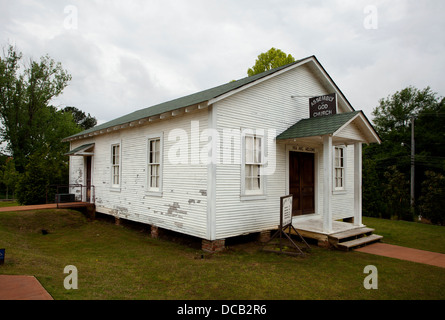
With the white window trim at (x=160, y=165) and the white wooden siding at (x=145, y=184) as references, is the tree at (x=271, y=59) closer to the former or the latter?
the white wooden siding at (x=145, y=184)

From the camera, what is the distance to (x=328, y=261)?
6.80 meters

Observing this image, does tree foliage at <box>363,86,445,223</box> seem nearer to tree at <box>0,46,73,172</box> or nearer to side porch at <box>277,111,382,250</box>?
side porch at <box>277,111,382,250</box>

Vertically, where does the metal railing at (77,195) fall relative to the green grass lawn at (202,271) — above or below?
above

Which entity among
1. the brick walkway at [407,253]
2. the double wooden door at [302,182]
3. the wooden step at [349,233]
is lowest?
the brick walkway at [407,253]

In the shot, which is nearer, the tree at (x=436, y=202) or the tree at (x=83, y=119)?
the tree at (x=436, y=202)

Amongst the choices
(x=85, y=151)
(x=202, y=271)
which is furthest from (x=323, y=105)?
(x=85, y=151)

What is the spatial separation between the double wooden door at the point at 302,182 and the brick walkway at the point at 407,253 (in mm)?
2336

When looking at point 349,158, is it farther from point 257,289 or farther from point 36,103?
point 36,103

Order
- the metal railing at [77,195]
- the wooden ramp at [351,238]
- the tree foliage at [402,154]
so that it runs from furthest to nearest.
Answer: the tree foliage at [402,154] < the metal railing at [77,195] < the wooden ramp at [351,238]

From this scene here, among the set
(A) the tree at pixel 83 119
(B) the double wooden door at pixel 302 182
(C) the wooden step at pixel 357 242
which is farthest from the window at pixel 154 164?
(A) the tree at pixel 83 119

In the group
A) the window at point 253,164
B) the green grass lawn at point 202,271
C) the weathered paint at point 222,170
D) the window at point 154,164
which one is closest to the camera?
the green grass lawn at point 202,271

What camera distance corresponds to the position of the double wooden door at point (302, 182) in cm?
973

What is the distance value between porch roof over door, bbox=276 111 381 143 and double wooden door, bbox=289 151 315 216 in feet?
3.30

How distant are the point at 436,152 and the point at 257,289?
109 feet
